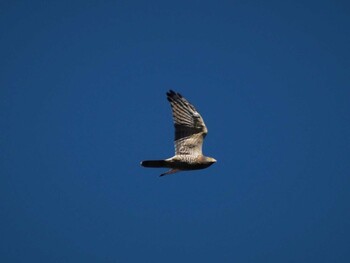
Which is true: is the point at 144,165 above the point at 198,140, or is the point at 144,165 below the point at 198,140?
below

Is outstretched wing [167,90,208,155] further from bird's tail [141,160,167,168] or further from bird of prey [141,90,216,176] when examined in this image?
bird's tail [141,160,167,168]

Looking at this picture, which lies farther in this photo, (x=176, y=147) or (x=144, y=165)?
(x=176, y=147)

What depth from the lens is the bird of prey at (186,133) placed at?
29.6ft

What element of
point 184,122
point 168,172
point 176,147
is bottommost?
point 168,172

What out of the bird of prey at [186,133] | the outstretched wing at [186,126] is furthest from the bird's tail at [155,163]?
the outstretched wing at [186,126]

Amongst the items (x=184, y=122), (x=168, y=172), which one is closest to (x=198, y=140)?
(x=184, y=122)

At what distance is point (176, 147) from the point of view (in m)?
9.23

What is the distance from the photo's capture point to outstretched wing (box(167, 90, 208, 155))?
9156 mm

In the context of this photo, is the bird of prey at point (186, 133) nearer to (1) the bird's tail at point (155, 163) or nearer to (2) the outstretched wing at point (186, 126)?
(2) the outstretched wing at point (186, 126)

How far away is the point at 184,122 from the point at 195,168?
46.6 inches

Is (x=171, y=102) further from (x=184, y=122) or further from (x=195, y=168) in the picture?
(x=195, y=168)

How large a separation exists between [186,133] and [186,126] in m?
0.18

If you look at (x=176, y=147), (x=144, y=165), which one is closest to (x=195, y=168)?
(x=176, y=147)

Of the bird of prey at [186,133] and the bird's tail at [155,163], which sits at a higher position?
the bird of prey at [186,133]
